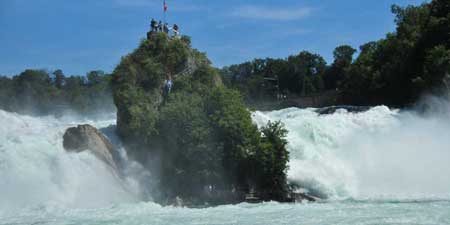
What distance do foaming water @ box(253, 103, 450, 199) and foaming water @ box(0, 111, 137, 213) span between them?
772 centimetres

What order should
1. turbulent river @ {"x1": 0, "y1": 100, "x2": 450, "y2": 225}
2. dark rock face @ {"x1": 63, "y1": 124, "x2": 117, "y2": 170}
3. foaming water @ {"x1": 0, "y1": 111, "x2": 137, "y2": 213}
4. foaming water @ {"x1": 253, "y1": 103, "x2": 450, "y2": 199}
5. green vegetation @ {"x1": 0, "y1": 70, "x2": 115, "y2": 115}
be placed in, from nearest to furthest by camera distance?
turbulent river @ {"x1": 0, "y1": 100, "x2": 450, "y2": 225}, foaming water @ {"x1": 0, "y1": 111, "x2": 137, "y2": 213}, dark rock face @ {"x1": 63, "y1": 124, "x2": 117, "y2": 170}, foaming water @ {"x1": 253, "y1": 103, "x2": 450, "y2": 199}, green vegetation @ {"x1": 0, "y1": 70, "x2": 115, "y2": 115}

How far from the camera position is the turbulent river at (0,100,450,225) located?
816 inches

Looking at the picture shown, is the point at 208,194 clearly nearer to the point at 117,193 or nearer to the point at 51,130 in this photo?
the point at 117,193

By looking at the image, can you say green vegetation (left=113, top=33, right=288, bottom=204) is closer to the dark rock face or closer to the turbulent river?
the turbulent river

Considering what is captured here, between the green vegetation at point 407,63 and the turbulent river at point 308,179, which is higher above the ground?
the green vegetation at point 407,63

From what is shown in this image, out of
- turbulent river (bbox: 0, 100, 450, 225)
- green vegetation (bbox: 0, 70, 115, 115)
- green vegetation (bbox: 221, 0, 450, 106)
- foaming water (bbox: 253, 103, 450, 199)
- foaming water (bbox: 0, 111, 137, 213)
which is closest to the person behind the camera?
turbulent river (bbox: 0, 100, 450, 225)

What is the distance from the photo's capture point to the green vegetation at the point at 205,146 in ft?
85.9

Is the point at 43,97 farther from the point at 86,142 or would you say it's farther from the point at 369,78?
the point at 86,142

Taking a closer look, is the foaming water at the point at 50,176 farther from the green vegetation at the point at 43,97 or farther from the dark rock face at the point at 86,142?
the green vegetation at the point at 43,97

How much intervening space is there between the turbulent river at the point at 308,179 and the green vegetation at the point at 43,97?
2927 cm

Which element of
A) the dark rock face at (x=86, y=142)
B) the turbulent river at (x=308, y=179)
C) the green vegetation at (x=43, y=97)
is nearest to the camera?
the turbulent river at (x=308, y=179)

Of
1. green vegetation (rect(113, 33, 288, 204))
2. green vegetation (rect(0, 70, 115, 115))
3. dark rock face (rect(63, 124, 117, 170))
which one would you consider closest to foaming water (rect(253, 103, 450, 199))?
green vegetation (rect(113, 33, 288, 204))

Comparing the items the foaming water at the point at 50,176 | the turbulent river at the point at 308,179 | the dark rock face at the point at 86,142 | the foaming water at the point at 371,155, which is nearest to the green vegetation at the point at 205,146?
the turbulent river at the point at 308,179

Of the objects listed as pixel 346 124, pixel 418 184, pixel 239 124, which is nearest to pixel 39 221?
pixel 239 124
